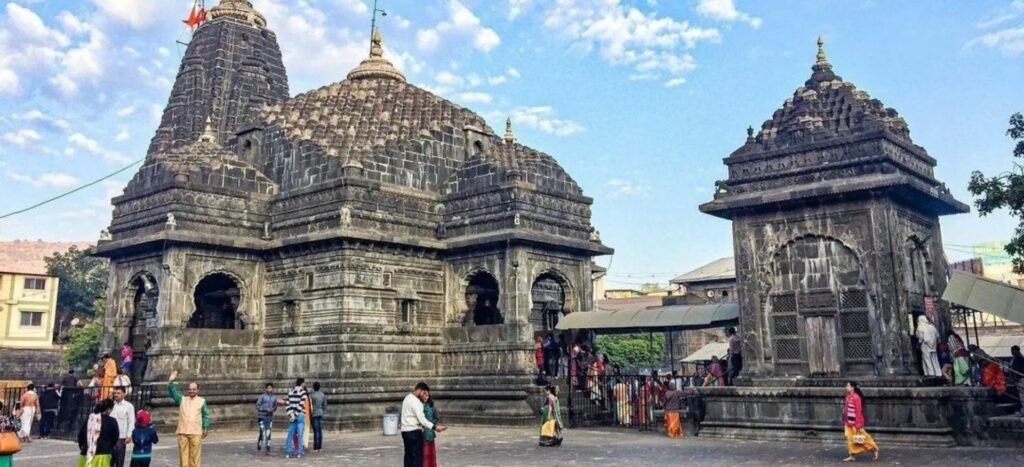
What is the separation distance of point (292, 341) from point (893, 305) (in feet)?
50.0

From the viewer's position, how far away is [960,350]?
15516 millimetres

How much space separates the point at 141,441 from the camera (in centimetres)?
1078

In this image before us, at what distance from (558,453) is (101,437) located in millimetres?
8154

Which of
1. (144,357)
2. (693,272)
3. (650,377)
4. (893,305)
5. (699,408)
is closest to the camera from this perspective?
(893,305)

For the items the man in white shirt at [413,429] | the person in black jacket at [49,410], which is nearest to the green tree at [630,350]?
the person in black jacket at [49,410]

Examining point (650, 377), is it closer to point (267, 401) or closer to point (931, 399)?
point (931, 399)

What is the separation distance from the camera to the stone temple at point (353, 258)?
22.5m

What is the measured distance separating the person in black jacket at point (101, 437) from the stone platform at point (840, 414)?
11.1m

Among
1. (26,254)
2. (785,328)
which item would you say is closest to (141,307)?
(785,328)

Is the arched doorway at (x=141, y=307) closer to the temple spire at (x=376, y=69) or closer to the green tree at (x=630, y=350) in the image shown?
the temple spire at (x=376, y=69)

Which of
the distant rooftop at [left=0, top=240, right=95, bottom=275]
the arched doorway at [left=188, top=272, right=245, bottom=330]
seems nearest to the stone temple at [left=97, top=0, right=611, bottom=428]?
the arched doorway at [left=188, top=272, right=245, bottom=330]

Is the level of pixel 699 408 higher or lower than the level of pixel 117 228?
lower

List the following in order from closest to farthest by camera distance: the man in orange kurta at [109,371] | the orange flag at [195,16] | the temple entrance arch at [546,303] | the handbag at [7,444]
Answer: the handbag at [7,444]
the man in orange kurta at [109,371]
the temple entrance arch at [546,303]
the orange flag at [195,16]

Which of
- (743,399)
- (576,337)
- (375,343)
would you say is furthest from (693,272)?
(743,399)
